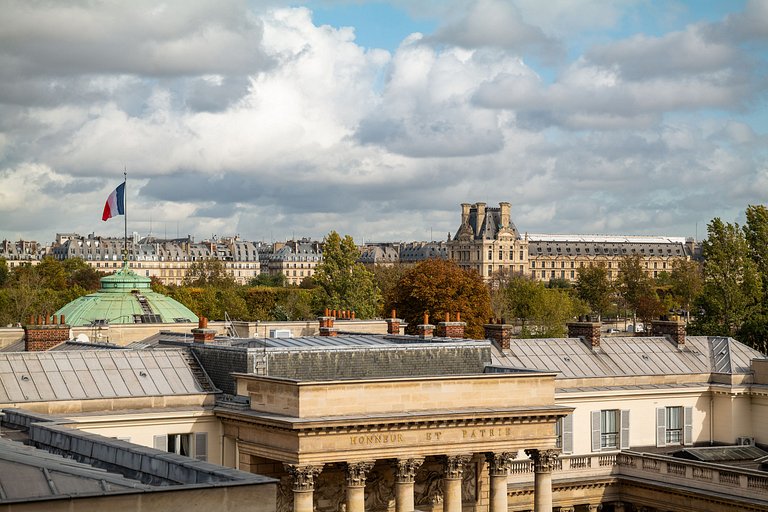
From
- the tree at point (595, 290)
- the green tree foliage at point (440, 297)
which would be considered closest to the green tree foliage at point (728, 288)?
the green tree foliage at point (440, 297)

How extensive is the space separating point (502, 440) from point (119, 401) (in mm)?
11457

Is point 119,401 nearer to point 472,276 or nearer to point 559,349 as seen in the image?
point 559,349

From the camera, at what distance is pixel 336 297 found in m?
112

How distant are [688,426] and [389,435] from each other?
17022 millimetres

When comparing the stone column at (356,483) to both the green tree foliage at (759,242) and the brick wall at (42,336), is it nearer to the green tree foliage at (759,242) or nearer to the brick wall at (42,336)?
the brick wall at (42,336)

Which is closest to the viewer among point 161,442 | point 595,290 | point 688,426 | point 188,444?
point 161,442

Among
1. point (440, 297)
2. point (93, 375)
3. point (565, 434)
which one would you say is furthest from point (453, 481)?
point (440, 297)

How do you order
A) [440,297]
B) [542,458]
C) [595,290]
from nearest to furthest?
[542,458] → [440,297] → [595,290]

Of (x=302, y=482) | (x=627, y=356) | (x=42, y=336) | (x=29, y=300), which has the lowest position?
(x=302, y=482)

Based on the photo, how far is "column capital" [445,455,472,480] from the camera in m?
37.2

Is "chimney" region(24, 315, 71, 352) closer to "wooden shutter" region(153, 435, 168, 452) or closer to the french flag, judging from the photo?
"wooden shutter" region(153, 435, 168, 452)

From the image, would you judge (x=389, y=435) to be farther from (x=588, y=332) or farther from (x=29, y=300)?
(x=29, y=300)

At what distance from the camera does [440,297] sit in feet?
303

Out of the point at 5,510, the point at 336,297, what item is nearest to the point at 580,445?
the point at 5,510
